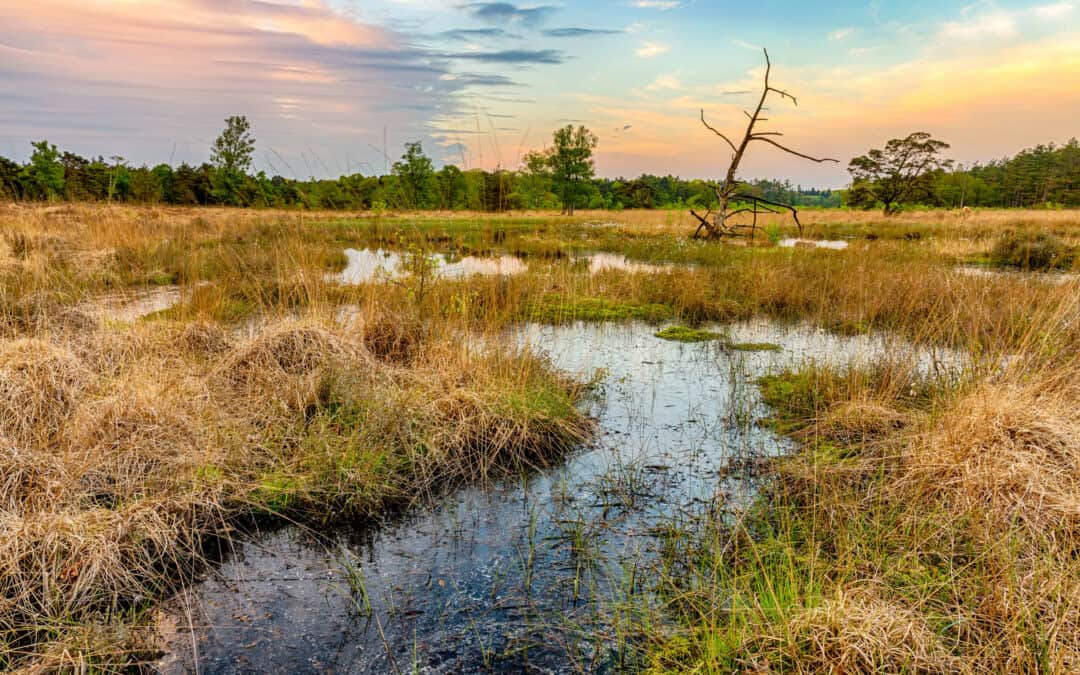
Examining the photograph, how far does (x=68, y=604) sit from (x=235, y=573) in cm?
81

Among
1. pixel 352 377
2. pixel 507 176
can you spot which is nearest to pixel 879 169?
pixel 507 176

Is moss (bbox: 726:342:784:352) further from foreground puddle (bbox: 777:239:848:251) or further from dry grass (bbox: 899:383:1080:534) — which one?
foreground puddle (bbox: 777:239:848:251)

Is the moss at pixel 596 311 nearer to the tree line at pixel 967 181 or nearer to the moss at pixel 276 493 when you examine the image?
the moss at pixel 276 493

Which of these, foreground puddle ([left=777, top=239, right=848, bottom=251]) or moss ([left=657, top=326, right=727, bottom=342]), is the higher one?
foreground puddle ([left=777, top=239, right=848, bottom=251])

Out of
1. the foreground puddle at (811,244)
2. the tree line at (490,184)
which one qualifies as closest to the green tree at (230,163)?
the tree line at (490,184)

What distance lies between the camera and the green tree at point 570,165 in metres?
65.1

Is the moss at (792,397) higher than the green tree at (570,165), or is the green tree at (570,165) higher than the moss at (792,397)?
the green tree at (570,165)

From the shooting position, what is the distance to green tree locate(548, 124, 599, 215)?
65.1 meters

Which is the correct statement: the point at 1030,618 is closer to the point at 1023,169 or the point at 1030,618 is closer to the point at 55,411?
the point at 55,411

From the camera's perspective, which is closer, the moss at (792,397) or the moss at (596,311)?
the moss at (792,397)

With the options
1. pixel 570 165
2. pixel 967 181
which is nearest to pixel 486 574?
pixel 570 165

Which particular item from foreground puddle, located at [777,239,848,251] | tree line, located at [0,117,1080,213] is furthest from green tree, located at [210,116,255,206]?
foreground puddle, located at [777,239,848,251]

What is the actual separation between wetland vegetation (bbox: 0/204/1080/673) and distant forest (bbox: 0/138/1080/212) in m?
1.05

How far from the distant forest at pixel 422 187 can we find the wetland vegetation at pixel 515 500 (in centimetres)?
105
